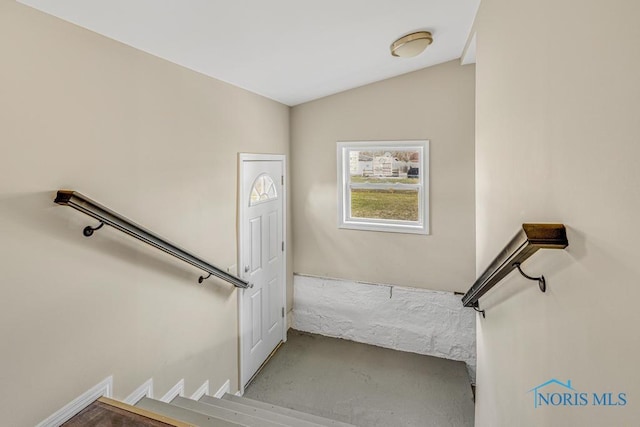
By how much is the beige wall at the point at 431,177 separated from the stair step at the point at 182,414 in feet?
7.24

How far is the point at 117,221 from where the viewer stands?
5.26 feet

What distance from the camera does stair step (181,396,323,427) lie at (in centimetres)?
216

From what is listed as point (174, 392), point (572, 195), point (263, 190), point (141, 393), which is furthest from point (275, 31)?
point (174, 392)

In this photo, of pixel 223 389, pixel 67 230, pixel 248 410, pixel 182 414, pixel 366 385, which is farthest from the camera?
pixel 366 385

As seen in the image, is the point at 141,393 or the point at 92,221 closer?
the point at 92,221

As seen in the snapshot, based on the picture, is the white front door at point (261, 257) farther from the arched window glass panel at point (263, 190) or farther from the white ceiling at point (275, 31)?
the white ceiling at point (275, 31)

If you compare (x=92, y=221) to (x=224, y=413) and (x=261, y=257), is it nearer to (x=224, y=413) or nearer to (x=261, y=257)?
(x=224, y=413)

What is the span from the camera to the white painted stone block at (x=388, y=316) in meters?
3.47

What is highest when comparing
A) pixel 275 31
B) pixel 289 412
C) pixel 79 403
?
pixel 275 31

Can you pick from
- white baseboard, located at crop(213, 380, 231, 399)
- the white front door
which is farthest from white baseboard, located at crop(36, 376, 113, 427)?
the white front door

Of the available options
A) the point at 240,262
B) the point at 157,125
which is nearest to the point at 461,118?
the point at 240,262

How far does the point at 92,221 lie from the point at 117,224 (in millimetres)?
114

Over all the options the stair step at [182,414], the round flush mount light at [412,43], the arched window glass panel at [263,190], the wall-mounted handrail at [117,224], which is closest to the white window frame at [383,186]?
the arched window glass panel at [263,190]
